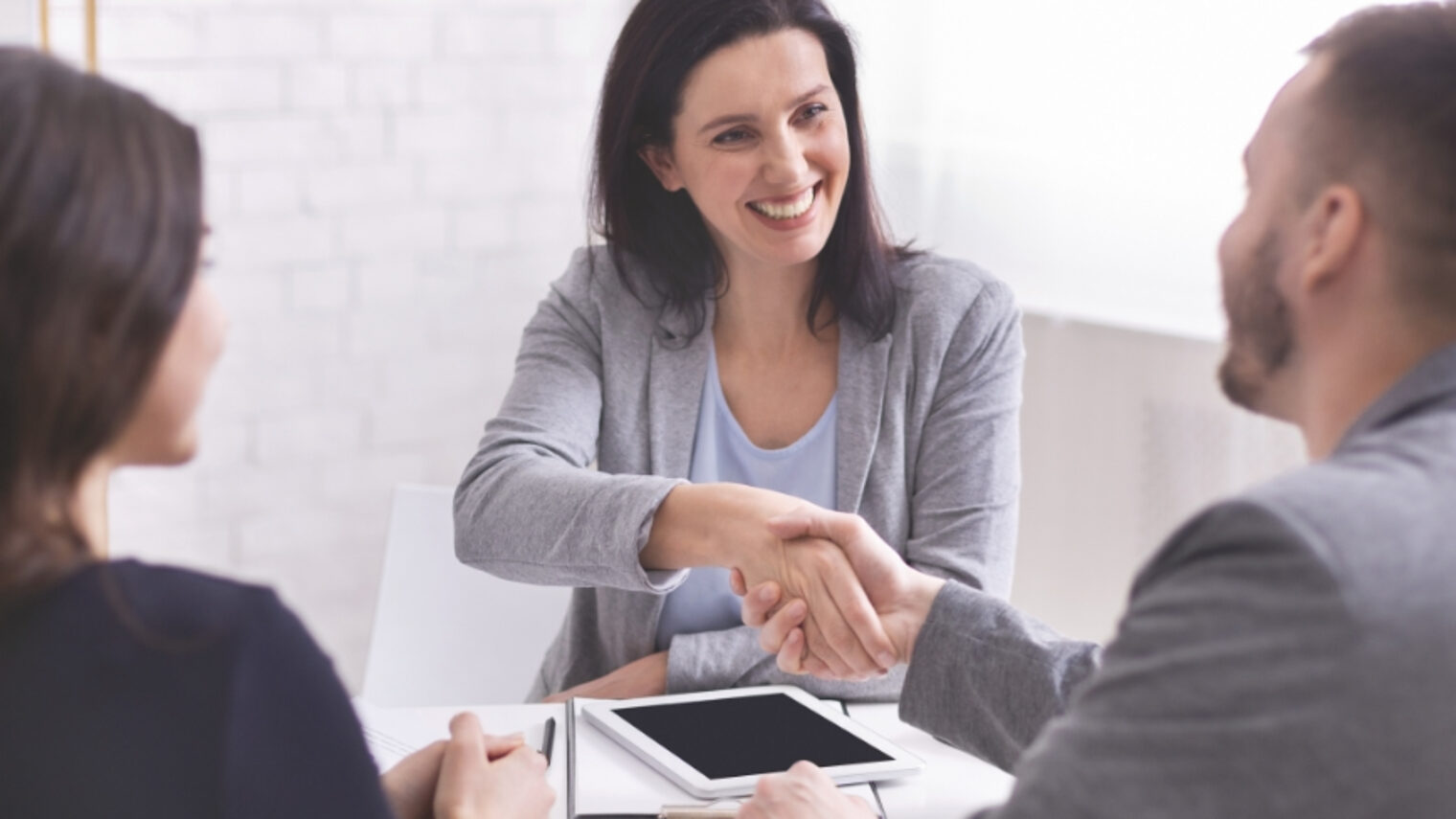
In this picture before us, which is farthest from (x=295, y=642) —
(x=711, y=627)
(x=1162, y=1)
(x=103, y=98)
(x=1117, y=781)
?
(x=1162, y=1)

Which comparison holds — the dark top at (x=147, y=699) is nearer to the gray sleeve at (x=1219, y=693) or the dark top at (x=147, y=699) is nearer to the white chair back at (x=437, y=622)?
the gray sleeve at (x=1219, y=693)

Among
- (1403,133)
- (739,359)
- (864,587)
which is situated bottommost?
(864,587)

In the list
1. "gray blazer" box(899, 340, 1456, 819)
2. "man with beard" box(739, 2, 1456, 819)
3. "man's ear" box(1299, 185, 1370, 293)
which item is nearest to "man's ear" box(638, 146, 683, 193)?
"man with beard" box(739, 2, 1456, 819)

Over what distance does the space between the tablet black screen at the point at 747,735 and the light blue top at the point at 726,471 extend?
0.31 metres

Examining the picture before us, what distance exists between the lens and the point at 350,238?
3135 millimetres

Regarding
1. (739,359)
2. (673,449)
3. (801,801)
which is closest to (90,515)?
(801,801)

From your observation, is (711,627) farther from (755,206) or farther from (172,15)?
(172,15)

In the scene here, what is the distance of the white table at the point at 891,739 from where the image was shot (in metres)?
1.34

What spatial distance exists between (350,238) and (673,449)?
1458 millimetres

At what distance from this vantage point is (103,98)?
2.68 feet

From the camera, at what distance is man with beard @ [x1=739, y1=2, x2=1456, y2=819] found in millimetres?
771

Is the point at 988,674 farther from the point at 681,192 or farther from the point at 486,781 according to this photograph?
the point at 681,192

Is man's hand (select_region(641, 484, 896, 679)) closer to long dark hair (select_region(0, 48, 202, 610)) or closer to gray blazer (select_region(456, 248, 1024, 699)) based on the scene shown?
gray blazer (select_region(456, 248, 1024, 699))

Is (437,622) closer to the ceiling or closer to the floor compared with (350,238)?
A: closer to the floor
